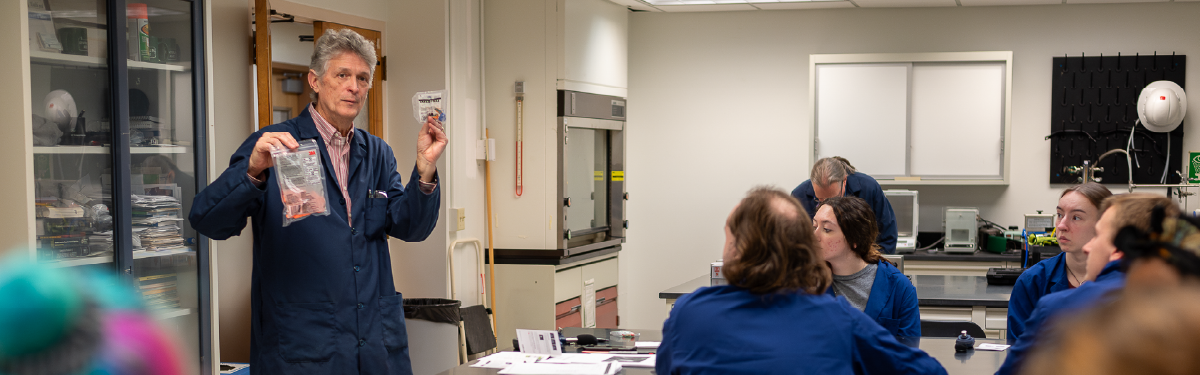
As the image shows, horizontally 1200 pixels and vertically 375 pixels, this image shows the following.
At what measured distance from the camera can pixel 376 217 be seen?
2240mm

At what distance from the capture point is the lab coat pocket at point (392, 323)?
224 cm

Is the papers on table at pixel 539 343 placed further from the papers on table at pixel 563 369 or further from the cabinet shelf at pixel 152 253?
the cabinet shelf at pixel 152 253

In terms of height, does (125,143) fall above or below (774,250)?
above

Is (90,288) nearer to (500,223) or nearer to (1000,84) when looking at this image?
(500,223)

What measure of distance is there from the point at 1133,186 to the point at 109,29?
19.7 ft

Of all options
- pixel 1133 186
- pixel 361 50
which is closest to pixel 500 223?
pixel 361 50

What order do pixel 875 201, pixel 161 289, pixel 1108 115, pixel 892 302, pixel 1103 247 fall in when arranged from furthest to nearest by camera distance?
pixel 1108 115 < pixel 875 201 < pixel 161 289 < pixel 892 302 < pixel 1103 247

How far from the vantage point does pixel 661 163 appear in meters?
6.74

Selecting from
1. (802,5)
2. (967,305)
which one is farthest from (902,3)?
(967,305)

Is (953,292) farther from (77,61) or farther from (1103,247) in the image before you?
(77,61)

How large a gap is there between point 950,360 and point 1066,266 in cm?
48

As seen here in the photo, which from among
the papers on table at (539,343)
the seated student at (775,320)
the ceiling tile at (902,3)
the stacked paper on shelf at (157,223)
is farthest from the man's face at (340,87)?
the ceiling tile at (902,3)

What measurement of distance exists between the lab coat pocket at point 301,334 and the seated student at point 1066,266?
1.96m

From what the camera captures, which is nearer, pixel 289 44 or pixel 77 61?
pixel 77 61
